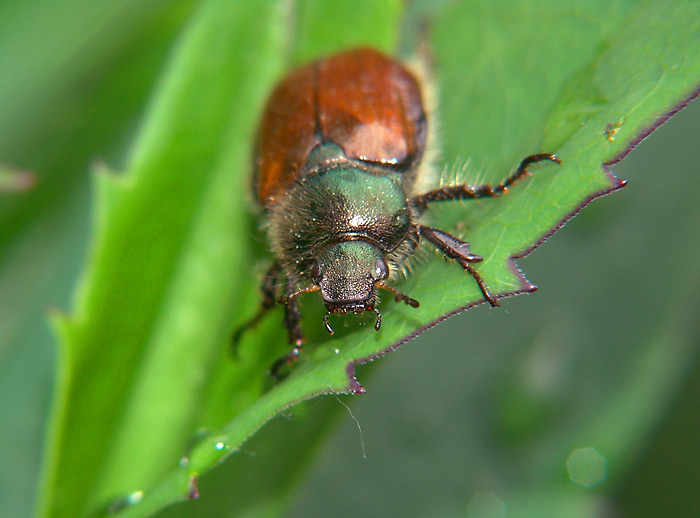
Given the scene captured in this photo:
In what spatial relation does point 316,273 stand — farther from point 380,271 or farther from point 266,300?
point 266,300

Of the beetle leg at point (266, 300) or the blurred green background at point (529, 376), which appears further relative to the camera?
the blurred green background at point (529, 376)

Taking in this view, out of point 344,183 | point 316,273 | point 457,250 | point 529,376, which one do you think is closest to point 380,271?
point 316,273

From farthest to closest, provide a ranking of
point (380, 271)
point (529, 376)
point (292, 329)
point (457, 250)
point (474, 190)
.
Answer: point (529, 376), point (474, 190), point (292, 329), point (380, 271), point (457, 250)

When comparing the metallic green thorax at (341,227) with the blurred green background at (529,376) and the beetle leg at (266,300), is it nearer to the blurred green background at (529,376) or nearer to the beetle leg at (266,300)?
the beetle leg at (266,300)

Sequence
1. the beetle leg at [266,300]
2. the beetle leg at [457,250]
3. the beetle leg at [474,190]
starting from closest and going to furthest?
1. the beetle leg at [457,250]
2. the beetle leg at [474,190]
3. the beetle leg at [266,300]

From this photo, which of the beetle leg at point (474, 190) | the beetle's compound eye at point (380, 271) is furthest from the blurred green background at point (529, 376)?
the beetle's compound eye at point (380, 271)

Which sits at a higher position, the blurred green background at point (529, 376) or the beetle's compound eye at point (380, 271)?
the beetle's compound eye at point (380, 271)

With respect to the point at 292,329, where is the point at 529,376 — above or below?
below
